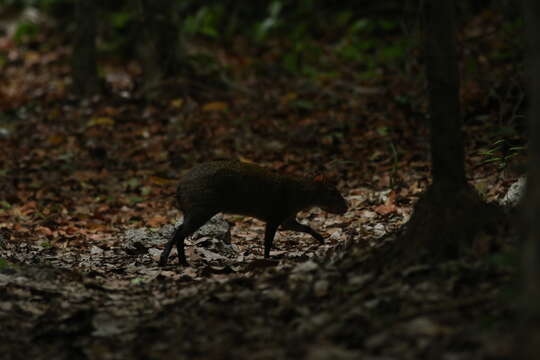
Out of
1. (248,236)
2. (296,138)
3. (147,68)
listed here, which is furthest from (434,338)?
(147,68)

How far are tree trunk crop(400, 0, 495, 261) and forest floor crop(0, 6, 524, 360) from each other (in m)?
0.15

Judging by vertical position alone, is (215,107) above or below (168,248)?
above

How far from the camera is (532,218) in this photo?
250 cm

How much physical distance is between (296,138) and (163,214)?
3.03 metres

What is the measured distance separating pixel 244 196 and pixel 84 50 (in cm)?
796

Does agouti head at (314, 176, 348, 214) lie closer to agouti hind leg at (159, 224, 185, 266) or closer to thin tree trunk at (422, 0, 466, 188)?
agouti hind leg at (159, 224, 185, 266)

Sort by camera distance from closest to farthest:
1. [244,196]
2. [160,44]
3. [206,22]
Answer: [244,196] < [160,44] < [206,22]

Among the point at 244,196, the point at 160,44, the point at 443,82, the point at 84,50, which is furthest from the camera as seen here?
the point at 84,50

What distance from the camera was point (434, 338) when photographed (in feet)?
9.80

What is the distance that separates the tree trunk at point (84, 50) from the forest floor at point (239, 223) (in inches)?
17.3

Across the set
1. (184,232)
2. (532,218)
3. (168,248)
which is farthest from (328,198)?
(532,218)

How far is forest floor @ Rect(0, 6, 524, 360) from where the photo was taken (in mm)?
3410

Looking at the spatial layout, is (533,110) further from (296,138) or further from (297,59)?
(297,59)

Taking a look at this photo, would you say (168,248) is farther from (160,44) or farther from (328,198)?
(160,44)
